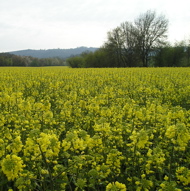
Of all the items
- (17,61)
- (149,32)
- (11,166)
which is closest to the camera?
(11,166)

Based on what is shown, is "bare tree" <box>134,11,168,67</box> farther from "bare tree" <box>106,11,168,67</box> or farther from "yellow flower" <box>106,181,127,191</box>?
"yellow flower" <box>106,181,127,191</box>

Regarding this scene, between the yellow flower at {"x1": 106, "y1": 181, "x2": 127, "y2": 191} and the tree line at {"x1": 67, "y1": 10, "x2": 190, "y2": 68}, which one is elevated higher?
the tree line at {"x1": 67, "y1": 10, "x2": 190, "y2": 68}

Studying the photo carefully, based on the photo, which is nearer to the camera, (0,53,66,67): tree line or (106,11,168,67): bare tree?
(106,11,168,67): bare tree

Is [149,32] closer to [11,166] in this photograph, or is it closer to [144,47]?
[144,47]

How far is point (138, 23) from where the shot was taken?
4519 cm

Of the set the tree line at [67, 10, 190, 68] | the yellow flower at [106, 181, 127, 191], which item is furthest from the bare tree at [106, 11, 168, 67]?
the yellow flower at [106, 181, 127, 191]

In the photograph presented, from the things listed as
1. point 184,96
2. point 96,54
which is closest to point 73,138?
point 184,96

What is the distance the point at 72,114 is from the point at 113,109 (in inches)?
45.8

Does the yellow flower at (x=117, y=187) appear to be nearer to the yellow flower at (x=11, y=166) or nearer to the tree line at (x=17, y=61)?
the yellow flower at (x=11, y=166)

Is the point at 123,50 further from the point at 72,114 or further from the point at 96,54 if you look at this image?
the point at 72,114

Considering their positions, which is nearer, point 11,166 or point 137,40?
point 11,166

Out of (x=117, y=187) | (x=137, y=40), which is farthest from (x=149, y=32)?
(x=117, y=187)

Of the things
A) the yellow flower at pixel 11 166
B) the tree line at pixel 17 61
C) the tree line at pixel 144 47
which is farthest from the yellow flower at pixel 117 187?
the tree line at pixel 17 61

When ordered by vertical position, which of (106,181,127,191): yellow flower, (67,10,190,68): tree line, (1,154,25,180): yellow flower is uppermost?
(67,10,190,68): tree line
